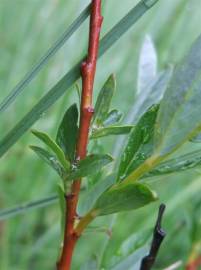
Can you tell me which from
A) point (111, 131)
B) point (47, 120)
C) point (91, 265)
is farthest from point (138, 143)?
point (47, 120)

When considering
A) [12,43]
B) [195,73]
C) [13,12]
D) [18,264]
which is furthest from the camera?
[13,12]

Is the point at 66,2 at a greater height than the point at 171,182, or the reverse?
the point at 66,2

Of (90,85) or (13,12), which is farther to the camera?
(13,12)

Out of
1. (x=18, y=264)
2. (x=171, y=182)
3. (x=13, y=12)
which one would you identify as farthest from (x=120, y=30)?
(x=13, y=12)

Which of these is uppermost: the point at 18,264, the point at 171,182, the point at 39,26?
the point at 39,26

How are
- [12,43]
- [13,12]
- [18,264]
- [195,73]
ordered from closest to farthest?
[195,73] < [18,264] < [12,43] < [13,12]

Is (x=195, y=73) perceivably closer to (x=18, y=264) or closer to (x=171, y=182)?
(x=18, y=264)

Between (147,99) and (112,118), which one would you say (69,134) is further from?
(147,99)
